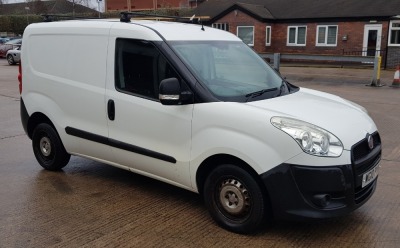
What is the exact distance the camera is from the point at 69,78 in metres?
5.11

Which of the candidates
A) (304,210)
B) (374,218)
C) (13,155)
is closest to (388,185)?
(374,218)

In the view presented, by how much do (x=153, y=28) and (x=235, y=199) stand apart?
1.95 metres

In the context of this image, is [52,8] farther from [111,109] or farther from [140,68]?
[140,68]

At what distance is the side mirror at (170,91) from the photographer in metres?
3.92

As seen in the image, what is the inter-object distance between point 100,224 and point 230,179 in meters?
1.34

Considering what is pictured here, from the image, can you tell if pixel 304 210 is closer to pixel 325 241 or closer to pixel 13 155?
pixel 325 241

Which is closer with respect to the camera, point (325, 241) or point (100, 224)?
point (325, 241)

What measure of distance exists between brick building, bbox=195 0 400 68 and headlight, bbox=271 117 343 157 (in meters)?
22.9

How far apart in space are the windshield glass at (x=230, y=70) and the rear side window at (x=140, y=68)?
22 centimetres

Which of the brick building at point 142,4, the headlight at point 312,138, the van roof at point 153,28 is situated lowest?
the headlight at point 312,138

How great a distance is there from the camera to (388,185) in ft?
17.3

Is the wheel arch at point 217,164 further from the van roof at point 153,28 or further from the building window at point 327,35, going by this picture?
the building window at point 327,35

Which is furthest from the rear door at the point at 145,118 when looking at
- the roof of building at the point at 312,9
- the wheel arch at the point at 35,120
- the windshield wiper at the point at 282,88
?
the roof of building at the point at 312,9

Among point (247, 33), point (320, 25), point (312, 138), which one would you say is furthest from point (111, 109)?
point (247, 33)
